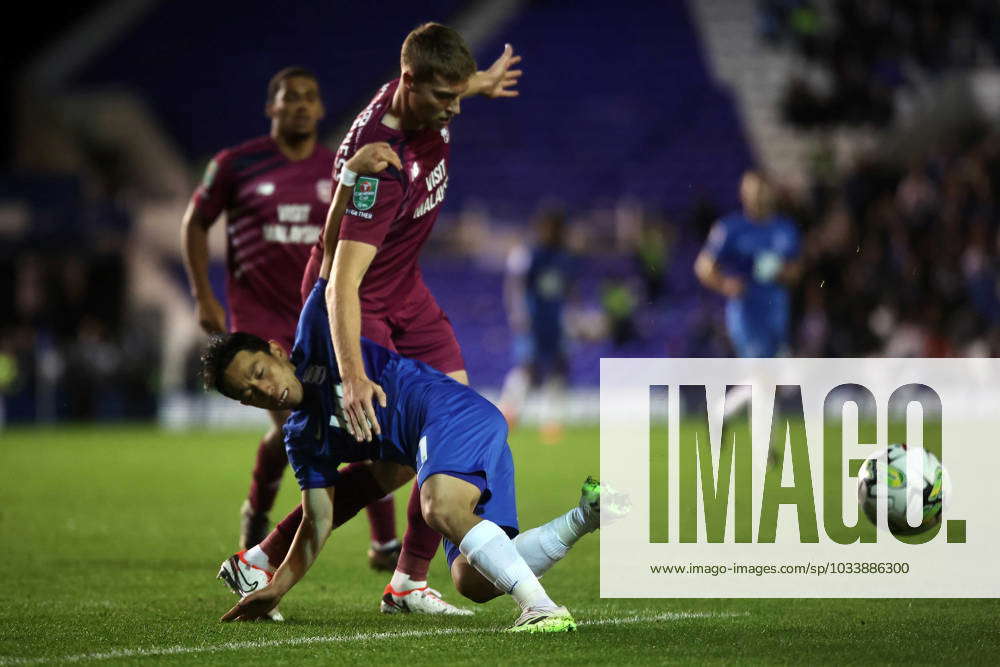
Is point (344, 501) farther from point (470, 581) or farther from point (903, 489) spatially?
point (903, 489)

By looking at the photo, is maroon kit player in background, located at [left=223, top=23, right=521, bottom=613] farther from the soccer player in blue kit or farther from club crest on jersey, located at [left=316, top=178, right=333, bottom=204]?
club crest on jersey, located at [left=316, top=178, right=333, bottom=204]

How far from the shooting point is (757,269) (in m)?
12.1

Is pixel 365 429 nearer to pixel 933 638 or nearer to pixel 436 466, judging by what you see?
pixel 436 466

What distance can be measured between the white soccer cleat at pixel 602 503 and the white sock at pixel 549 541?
0.11 metres

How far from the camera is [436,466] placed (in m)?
5.01

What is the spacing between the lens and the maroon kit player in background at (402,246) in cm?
523

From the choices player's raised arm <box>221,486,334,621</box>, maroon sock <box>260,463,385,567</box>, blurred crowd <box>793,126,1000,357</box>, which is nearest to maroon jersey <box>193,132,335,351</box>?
maroon sock <box>260,463,385,567</box>

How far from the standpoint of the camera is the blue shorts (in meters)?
5.03

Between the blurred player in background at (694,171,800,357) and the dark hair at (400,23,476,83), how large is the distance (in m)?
6.68

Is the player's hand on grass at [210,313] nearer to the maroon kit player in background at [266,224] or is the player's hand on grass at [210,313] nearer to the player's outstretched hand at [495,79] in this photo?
the maroon kit player in background at [266,224]

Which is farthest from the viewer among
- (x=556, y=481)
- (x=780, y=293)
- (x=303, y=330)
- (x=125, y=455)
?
(x=125, y=455)

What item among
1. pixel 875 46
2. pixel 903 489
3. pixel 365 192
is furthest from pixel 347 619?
pixel 875 46

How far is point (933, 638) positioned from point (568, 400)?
49.5 ft

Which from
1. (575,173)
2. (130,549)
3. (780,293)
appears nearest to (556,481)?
(780,293)
